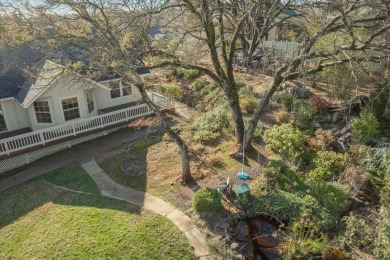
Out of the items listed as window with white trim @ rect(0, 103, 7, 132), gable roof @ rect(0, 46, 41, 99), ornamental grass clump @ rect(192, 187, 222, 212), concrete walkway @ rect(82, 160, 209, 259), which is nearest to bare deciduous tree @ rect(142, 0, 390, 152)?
ornamental grass clump @ rect(192, 187, 222, 212)

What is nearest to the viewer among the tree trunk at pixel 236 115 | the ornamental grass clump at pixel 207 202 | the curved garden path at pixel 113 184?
the curved garden path at pixel 113 184

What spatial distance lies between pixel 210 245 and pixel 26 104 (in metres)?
12.3

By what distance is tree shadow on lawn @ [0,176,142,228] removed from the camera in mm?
10945

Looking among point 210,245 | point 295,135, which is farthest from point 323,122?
point 210,245

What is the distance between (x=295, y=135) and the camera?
12.2 m

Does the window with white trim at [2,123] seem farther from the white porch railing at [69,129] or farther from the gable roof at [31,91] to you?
the white porch railing at [69,129]

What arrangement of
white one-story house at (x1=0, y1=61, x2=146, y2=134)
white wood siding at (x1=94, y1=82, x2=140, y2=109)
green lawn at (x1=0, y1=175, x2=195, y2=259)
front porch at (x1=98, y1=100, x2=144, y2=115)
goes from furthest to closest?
front porch at (x1=98, y1=100, x2=144, y2=115) < white wood siding at (x1=94, y1=82, x2=140, y2=109) < white one-story house at (x1=0, y1=61, x2=146, y2=134) < green lawn at (x1=0, y1=175, x2=195, y2=259)

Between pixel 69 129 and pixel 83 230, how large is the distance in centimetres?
820

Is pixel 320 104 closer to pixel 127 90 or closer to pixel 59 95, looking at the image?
pixel 127 90

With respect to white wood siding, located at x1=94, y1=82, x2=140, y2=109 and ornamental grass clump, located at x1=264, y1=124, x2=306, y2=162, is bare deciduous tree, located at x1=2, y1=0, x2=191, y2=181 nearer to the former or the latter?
ornamental grass clump, located at x1=264, y1=124, x2=306, y2=162

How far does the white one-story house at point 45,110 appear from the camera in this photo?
14992 mm

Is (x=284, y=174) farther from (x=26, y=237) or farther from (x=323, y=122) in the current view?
(x=26, y=237)

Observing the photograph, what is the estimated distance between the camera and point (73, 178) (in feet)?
43.8

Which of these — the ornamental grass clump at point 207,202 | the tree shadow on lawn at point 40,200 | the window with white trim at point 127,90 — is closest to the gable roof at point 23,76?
the window with white trim at point 127,90
